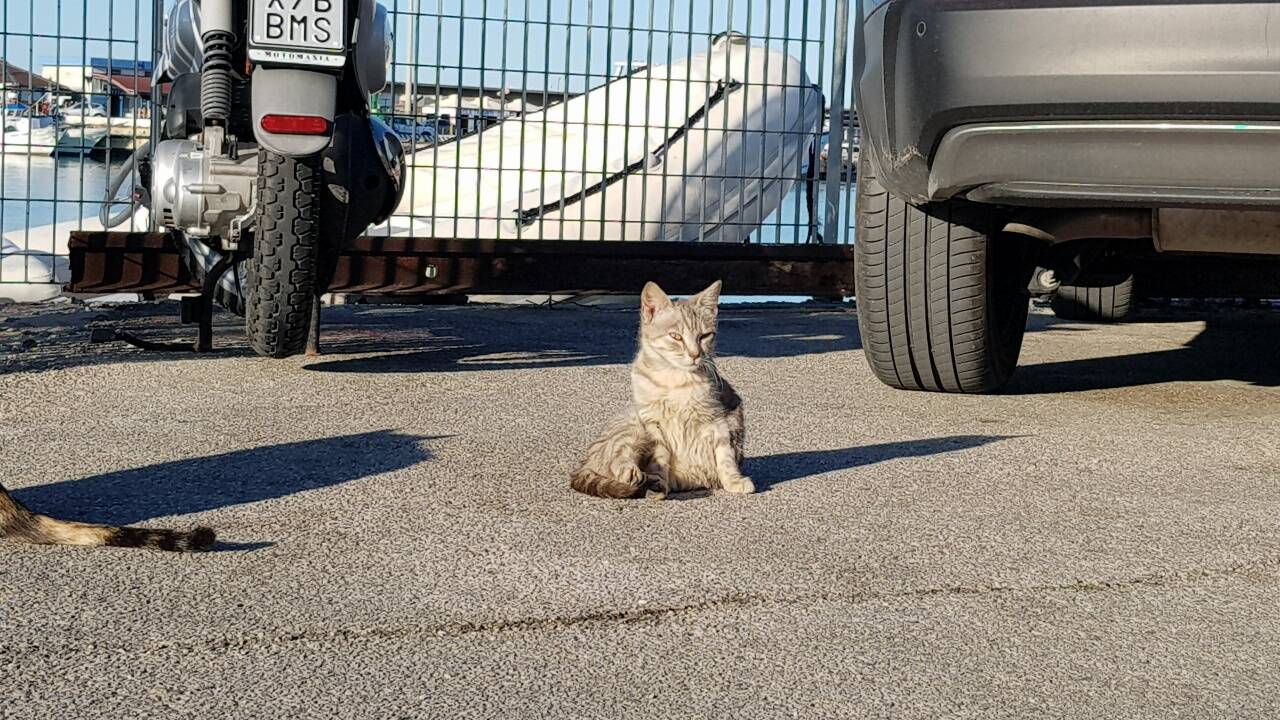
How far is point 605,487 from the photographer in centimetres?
331

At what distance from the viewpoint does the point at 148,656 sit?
7.12 ft

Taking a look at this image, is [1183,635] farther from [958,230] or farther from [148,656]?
[958,230]

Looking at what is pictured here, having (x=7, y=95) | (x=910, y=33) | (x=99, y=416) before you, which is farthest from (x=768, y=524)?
(x=7, y=95)

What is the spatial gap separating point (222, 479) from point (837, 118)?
5938 mm

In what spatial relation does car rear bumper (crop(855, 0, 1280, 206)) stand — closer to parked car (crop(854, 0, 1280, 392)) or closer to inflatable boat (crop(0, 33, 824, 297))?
parked car (crop(854, 0, 1280, 392))

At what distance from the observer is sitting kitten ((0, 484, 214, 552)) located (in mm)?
2711

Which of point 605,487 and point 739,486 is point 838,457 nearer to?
point 739,486

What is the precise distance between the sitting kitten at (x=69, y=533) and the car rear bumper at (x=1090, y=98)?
2027 mm

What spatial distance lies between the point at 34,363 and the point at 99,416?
3.91 feet

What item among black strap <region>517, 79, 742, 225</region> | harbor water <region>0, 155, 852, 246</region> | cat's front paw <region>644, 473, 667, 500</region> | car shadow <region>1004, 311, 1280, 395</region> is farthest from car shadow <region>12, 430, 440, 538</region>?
black strap <region>517, 79, 742, 225</region>

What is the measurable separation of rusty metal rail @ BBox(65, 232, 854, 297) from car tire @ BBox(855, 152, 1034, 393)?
2.34m

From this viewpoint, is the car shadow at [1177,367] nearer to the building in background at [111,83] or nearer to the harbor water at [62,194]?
the harbor water at [62,194]

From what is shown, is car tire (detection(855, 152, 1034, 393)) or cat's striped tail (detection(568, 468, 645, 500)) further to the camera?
car tire (detection(855, 152, 1034, 393))

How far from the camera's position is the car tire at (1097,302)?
7.59 meters
